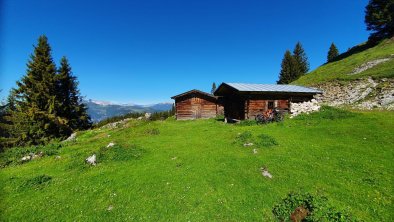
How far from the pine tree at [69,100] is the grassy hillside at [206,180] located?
2212cm

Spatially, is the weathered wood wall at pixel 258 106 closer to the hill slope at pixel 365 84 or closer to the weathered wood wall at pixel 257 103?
the weathered wood wall at pixel 257 103

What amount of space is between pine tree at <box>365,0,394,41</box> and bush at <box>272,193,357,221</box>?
6696cm

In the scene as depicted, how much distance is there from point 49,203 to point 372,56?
197 feet

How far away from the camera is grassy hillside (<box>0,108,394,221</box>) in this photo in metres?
9.70

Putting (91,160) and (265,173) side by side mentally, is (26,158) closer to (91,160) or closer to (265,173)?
(91,160)

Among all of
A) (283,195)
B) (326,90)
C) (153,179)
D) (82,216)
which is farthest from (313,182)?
(326,90)

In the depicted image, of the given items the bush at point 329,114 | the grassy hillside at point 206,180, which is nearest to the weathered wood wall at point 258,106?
the bush at point 329,114

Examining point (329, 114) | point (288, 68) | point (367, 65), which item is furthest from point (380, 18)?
point (329, 114)

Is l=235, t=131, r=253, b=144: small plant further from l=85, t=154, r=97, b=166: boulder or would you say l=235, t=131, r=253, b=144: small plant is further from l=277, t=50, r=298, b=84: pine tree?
l=277, t=50, r=298, b=84: pine tree

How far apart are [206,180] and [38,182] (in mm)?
9453

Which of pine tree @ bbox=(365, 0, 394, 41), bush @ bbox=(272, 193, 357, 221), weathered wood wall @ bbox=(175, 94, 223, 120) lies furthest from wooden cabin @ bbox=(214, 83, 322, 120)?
pine tree @ bbox=(365, 0, 394, 41)

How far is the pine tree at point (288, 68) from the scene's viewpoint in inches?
3248

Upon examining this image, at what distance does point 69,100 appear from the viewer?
41.9m

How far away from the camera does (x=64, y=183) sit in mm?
12523
